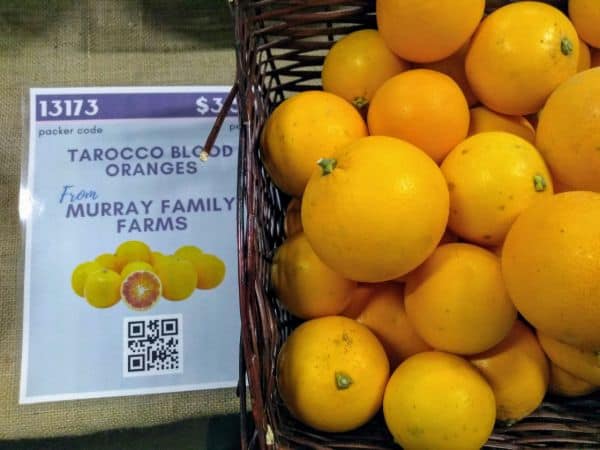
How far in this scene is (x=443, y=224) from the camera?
369mm

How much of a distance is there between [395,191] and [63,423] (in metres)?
0.43

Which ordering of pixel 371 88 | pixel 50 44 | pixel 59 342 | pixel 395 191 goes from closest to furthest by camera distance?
pixel 395 191, pixel 371 88, pixel 59 342, pixel 50 44

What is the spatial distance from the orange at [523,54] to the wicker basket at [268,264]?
61mm

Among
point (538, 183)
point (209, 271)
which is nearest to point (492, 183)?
point (538, 183)

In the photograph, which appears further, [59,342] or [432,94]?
[59,342]

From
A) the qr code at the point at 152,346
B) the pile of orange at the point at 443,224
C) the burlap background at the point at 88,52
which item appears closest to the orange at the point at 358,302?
the pile of orange at the point at 443,224

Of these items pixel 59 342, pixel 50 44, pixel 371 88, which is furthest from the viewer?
pixel 50 44

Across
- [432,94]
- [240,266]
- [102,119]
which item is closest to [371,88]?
[432,94]

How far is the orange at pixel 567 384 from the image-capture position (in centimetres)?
42

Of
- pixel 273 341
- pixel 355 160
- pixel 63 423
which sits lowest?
pixel 63 423

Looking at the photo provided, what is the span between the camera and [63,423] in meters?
0.57

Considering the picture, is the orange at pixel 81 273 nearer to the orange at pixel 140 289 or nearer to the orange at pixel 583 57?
the orange at pixel 140 289

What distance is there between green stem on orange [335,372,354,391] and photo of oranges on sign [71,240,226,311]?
28 centimetres

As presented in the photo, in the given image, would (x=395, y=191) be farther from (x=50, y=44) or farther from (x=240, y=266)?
(x=50, y=44)
